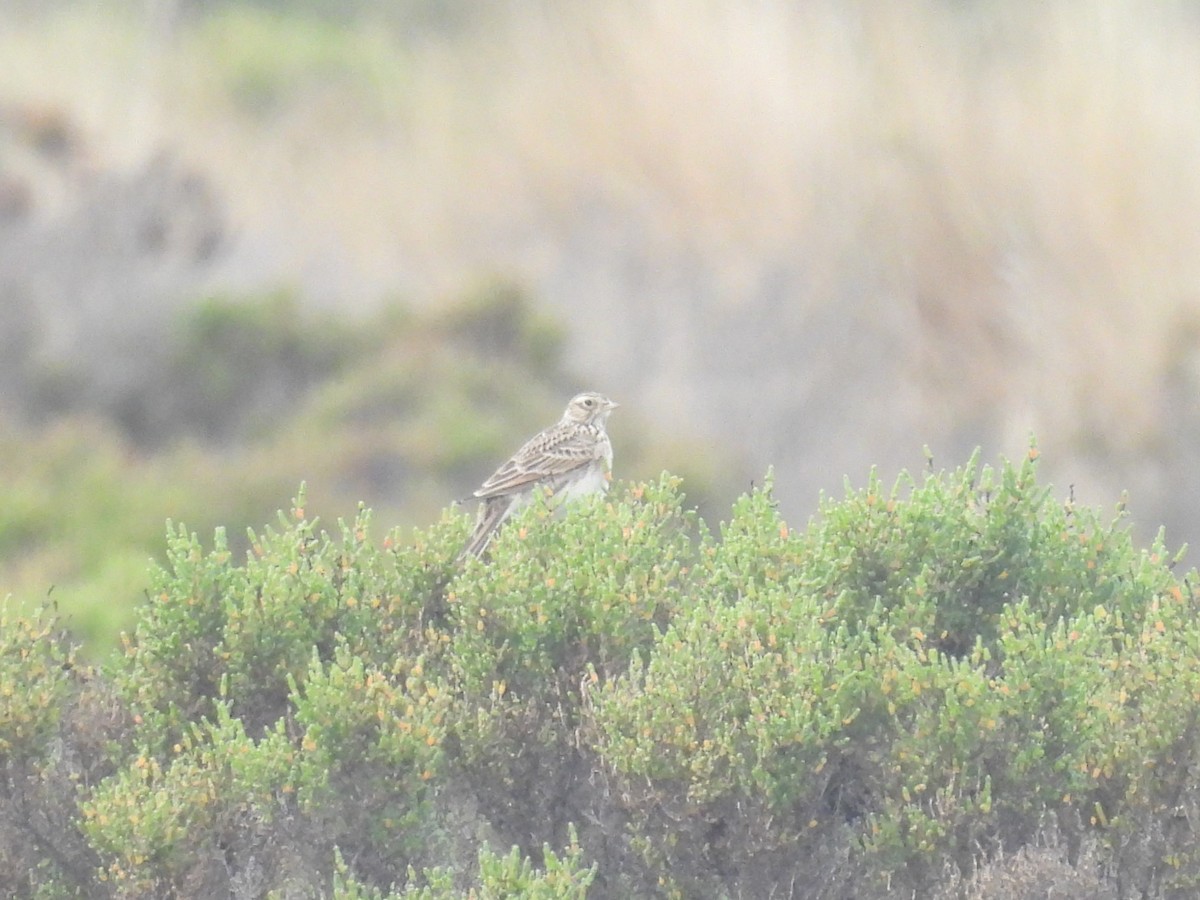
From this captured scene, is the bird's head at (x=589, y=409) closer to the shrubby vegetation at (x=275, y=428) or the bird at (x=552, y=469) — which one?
the bird at (x=552, y=469)

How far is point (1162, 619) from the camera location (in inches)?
263

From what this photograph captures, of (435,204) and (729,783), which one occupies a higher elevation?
(435,204)

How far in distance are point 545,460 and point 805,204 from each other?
858cm

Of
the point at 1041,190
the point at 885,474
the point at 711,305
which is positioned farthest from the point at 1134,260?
the point at 711,305

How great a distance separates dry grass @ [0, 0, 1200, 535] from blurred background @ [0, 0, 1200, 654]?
0.03 meters

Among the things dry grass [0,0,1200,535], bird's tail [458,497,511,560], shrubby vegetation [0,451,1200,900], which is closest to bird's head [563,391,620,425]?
bird's tail [458,497,511,560]

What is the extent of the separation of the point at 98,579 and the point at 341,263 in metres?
6.90

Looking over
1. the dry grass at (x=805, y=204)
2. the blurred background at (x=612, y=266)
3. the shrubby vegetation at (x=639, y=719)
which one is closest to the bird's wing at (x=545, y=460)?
the shrubby vegetation at (x=639, y=719)

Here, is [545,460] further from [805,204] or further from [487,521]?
[805,204]

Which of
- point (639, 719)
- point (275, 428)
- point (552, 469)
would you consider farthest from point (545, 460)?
point (275, 428)

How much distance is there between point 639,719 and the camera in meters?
6.30

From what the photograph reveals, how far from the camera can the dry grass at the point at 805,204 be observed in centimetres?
1680

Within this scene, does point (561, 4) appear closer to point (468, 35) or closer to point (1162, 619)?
point (468, 35)

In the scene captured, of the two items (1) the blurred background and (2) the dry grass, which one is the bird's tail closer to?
(1) the blurred background
